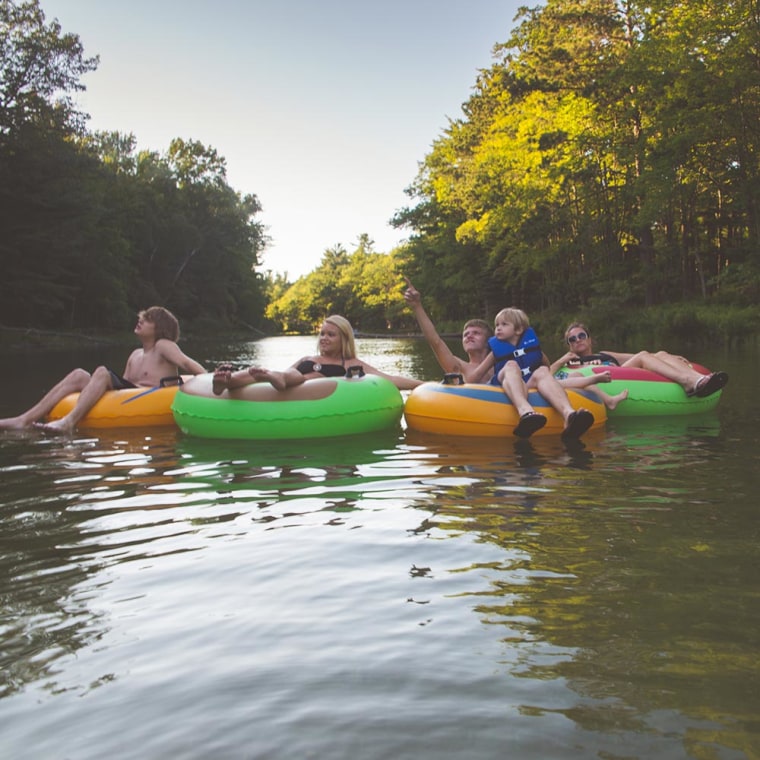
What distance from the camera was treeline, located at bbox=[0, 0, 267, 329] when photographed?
28016 millimetres

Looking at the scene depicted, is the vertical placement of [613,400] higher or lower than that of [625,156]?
lower

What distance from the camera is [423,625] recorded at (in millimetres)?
2557

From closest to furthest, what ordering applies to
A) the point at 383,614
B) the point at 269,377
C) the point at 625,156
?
1. the point at 383,614
2. the point at 269,377
3. the point at 625,156

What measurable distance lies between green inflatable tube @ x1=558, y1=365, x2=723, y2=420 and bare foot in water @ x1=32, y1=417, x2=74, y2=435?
15.3 feet

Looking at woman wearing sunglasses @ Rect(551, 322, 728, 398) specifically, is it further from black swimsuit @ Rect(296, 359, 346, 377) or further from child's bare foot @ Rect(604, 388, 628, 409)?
black swimsuit @ Rect(296, 359, 346, 377)

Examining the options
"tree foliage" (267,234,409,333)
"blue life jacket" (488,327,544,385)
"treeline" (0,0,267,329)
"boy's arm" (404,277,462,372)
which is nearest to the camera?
"blue life jacket" (488,327,544,385)

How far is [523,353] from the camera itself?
22.0 feet

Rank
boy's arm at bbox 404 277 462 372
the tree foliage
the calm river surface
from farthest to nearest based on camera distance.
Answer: the tree foliage, boy's arm at bbox 404 277 462 372, the calm river surface

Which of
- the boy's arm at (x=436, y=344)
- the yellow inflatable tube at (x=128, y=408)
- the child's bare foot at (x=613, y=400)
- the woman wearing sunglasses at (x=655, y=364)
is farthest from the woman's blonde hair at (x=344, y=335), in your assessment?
the child's bare foot at (x=613, y=400)

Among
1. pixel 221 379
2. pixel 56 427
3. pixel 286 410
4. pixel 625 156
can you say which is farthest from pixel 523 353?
pixel 625 156

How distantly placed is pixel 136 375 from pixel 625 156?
17387 mm

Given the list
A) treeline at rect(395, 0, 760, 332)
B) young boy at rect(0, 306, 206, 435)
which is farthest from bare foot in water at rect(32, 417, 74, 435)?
treeline at rect(395, 0, 760, 332)

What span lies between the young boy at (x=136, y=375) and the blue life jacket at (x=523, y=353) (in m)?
2.81

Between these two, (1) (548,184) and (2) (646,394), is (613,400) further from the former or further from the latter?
(1) (548,184)
